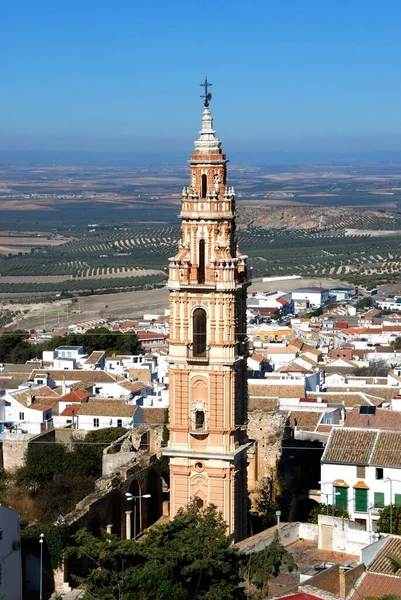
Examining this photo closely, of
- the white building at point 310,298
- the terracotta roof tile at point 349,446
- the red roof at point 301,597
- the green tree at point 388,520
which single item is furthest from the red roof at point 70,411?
the white building at point 310,298

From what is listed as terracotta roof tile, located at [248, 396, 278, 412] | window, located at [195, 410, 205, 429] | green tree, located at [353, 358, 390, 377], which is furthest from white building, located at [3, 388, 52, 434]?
green tree, located at [353, 358, 390, 377]

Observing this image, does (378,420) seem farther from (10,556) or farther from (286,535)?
(10,556)

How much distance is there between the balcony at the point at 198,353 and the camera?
28.0m

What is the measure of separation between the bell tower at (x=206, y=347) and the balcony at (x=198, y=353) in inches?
0.8

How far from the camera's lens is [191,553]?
75.1 feet

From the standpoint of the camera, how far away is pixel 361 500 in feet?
96.1

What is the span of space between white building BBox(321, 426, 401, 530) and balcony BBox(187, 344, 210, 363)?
3.82 meters

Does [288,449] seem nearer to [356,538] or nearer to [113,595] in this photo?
[356,538]

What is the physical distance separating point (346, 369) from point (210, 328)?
27.3 meters

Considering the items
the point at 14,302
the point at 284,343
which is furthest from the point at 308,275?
the point at 284,343

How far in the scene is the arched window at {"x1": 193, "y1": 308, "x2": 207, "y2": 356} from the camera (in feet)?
92.6

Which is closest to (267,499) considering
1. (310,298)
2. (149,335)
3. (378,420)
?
(378,420)

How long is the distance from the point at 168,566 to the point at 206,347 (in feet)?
21.9

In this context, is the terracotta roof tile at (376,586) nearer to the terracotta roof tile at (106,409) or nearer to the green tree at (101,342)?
the terracotta roof tile at (106,409)
